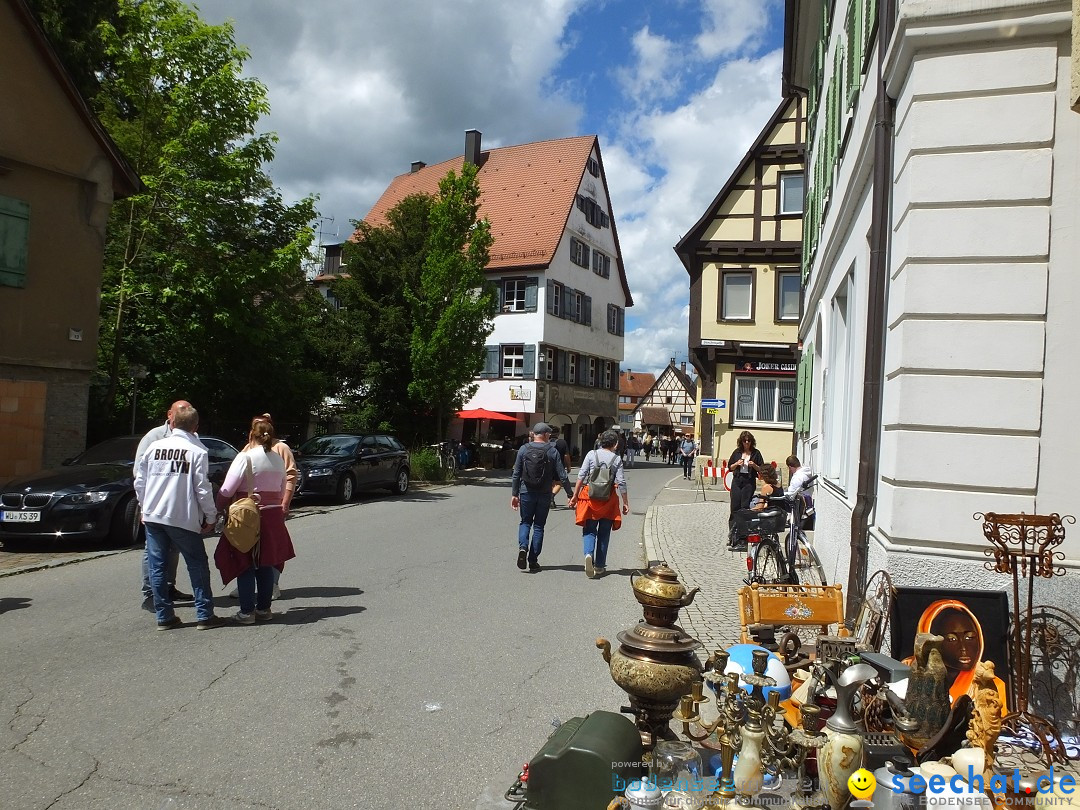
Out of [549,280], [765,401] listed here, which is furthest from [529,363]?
[765,401]

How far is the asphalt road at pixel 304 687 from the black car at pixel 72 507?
3.49ft

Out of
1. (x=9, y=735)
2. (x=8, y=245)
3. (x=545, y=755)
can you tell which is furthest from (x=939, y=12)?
(x=8, y=245)

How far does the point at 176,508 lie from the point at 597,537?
16.1 ft

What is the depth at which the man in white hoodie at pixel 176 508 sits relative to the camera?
21.3 feet

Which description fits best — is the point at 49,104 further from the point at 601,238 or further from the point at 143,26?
the point at 601,238

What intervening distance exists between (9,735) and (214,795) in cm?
143

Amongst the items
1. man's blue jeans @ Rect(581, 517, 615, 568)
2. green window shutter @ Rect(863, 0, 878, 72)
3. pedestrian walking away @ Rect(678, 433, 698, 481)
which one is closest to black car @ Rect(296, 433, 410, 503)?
man's blue jeans @ Rect(581, 517, 615, 568)

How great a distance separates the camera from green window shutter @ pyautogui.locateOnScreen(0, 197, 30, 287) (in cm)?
1438

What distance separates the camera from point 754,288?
27.1 m

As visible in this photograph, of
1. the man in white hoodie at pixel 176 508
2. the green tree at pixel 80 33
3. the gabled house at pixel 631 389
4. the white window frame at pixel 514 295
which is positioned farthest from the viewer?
the gabled house at pixel 631 389

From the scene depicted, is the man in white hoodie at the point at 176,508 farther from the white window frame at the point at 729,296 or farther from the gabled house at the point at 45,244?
the white window frame at the point at 729,296

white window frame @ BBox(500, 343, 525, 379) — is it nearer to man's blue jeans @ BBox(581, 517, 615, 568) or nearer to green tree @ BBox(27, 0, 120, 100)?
green tree @ BBox(27, 0, 120, 100)

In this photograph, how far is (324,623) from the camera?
6992 millimetres

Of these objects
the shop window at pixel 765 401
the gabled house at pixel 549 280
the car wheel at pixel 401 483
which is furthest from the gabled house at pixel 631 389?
the car wheel at pixel 401 483
